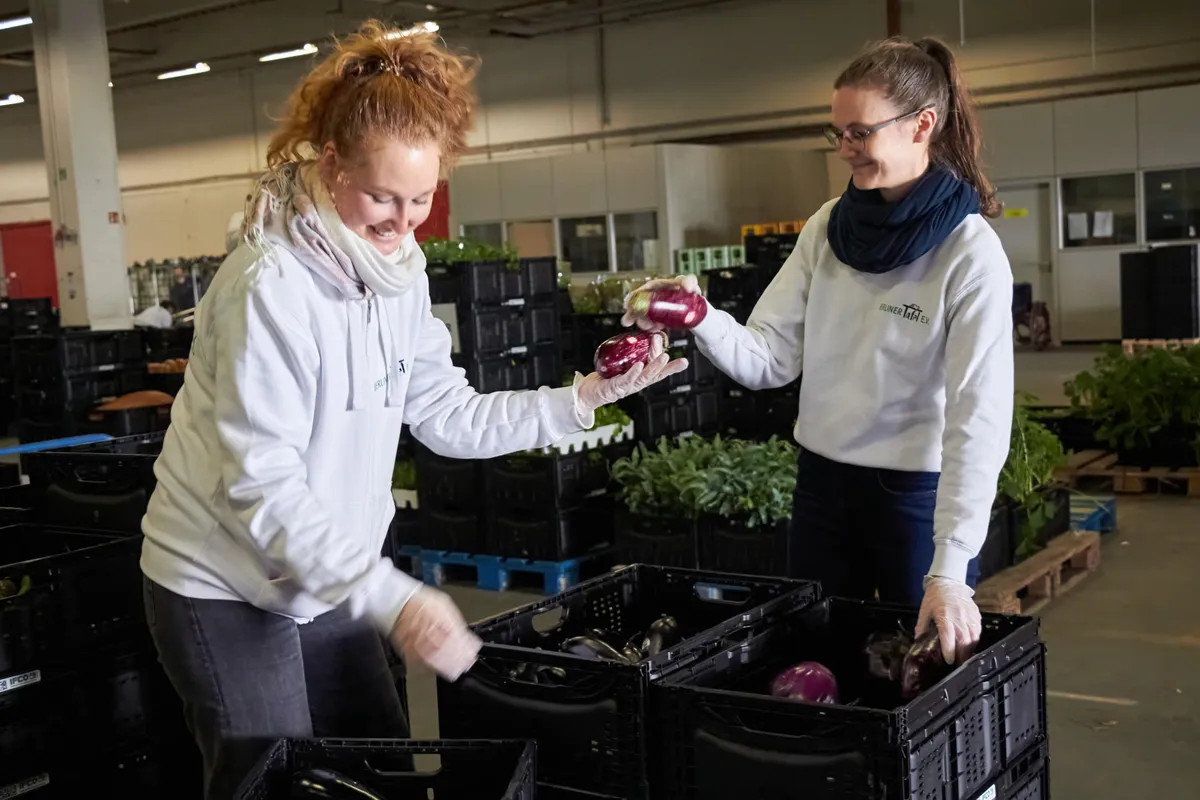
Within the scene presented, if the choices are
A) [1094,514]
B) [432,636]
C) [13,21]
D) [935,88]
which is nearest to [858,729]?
[432,636]

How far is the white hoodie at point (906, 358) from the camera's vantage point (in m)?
2.17

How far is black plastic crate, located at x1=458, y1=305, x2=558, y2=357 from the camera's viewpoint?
6441mm

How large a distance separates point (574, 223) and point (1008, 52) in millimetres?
5212

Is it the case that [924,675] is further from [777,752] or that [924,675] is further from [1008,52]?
[1008,52]

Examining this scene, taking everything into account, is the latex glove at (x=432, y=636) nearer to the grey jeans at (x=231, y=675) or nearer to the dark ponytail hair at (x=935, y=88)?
the grey jeans at (x=231, y=675)

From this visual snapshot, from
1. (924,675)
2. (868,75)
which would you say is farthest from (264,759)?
(868,75)

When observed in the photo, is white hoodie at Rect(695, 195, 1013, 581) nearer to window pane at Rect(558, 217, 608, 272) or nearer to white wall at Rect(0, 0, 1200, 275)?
white wall at Rect(0, 0, 1200, 275)

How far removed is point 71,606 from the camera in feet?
9.38

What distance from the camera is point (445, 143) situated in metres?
1.88

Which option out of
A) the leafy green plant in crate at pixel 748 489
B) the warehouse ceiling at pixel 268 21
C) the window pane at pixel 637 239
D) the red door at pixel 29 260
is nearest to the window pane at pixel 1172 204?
the window pane at pixel 637 239

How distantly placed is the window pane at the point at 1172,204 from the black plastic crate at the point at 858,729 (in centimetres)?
1038

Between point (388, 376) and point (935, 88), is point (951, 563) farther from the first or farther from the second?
point (388, 376)

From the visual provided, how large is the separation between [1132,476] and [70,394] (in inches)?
303

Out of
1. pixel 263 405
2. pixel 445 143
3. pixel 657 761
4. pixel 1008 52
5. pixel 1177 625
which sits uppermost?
pixel 1008 52
